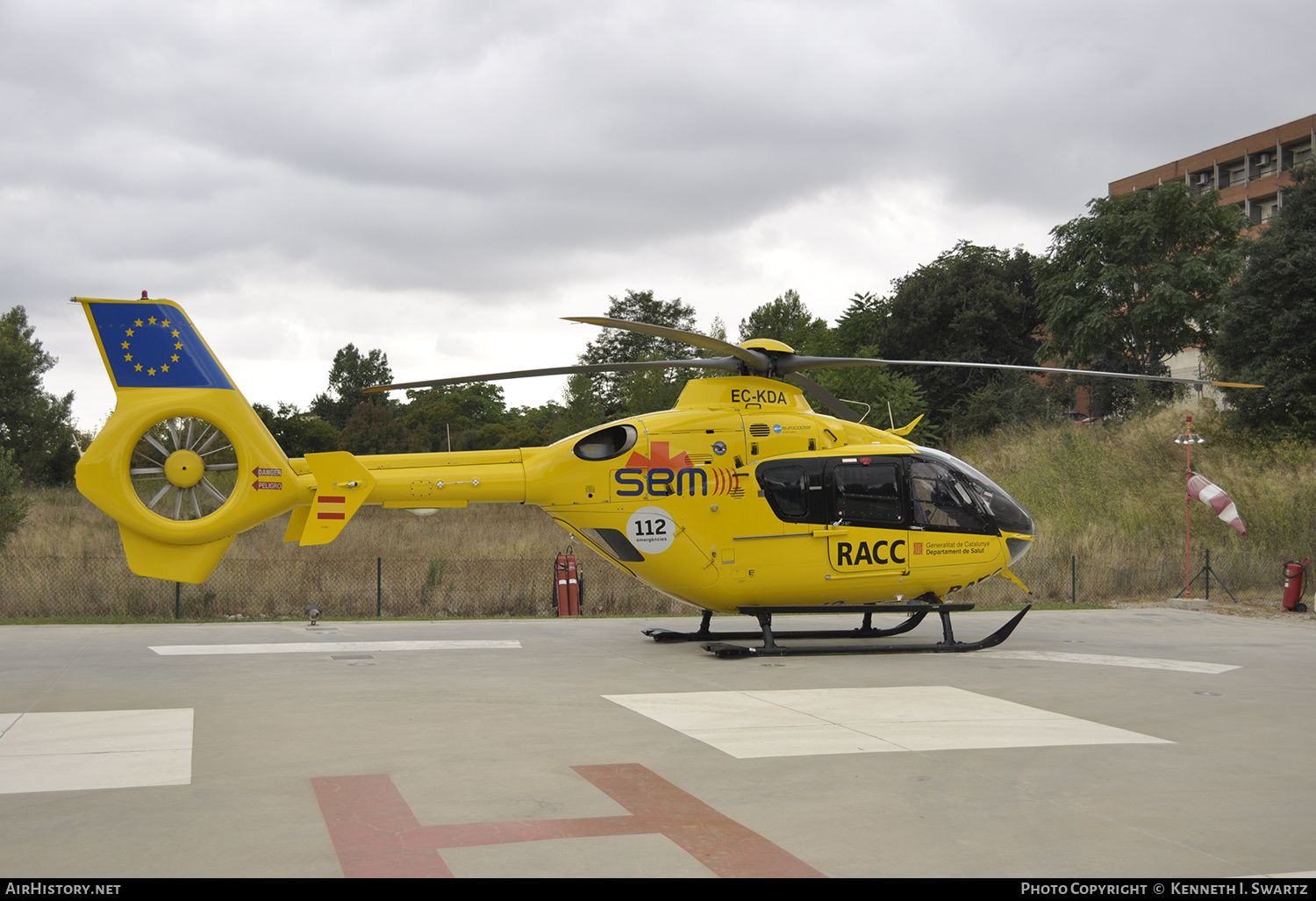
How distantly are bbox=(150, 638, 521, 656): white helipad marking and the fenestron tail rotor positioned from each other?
7.72 feet

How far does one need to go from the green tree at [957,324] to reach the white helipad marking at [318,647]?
35.9 metres

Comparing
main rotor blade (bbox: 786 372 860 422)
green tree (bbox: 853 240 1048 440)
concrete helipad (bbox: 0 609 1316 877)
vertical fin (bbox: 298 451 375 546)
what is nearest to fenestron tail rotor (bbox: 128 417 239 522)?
vertical fin (bbox: 298 451 375 546)

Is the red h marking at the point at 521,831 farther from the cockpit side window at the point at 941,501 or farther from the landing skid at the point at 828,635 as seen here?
the cockpit side window at the point at 941,501

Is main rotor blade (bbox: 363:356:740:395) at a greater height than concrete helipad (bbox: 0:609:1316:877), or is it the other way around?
main rotor blade (bbox: 363:356:740:395)

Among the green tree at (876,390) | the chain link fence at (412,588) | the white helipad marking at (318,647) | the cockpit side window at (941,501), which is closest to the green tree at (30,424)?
the chain link fence at (412,588)

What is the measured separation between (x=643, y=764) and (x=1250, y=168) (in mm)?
80165

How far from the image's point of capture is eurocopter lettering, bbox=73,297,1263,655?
11828mm

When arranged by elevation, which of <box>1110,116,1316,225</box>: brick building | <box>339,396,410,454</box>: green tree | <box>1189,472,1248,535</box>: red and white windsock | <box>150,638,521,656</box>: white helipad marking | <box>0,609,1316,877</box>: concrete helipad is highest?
<box>1110,116,1316,225</box>: brick building

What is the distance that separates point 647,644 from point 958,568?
447 centimetres

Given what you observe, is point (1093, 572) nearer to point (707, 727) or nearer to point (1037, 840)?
point (707, 727)

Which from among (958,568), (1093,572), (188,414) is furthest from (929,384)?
(188,414)

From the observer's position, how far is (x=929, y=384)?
A: 50344mm

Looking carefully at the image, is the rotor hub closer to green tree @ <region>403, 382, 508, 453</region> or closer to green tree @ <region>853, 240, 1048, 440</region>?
green tree @ <region>403, 382, 508, 453</region>

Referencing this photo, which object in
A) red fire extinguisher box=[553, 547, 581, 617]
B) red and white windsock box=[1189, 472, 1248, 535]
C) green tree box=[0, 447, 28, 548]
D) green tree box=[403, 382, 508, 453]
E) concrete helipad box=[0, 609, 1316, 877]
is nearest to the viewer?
→ concrete helipad box=[0, 609, 1316, 877]
